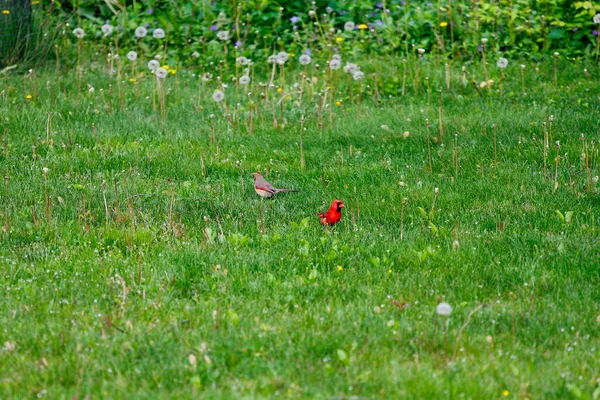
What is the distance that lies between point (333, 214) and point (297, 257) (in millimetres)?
539

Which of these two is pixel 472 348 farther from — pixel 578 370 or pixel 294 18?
pixel 294 18

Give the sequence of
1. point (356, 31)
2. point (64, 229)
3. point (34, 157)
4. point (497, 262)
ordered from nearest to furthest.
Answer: point (497, 262) → point (64, 229) → point (34, 157) → point (356, 31)

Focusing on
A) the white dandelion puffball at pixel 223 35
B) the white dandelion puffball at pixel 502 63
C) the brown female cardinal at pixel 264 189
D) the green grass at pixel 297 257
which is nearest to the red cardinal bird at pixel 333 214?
the green grass at pixel 297 257

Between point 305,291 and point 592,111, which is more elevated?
point 305,291

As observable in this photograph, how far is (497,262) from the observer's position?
17.0ft

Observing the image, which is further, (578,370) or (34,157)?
(34,157)

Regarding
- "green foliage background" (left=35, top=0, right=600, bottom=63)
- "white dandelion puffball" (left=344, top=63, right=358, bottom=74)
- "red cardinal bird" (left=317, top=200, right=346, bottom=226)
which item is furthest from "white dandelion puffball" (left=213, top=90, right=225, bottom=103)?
"red cardinal bird" (left=317, top=200, right=346, bottom=226)

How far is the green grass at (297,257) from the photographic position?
3.91 meters

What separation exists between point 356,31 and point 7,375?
8238 millimetres

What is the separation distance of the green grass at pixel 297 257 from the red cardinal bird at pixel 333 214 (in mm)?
100

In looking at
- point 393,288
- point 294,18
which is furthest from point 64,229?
point 294,18

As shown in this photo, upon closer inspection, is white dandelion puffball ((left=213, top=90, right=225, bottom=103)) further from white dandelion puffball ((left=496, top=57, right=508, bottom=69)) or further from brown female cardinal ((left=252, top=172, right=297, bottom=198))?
white dandelion puffball ((left=496, top=57, right=508, bottom=69))

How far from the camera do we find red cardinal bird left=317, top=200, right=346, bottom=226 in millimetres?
5645

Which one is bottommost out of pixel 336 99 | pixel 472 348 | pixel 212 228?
pixel 336 99
